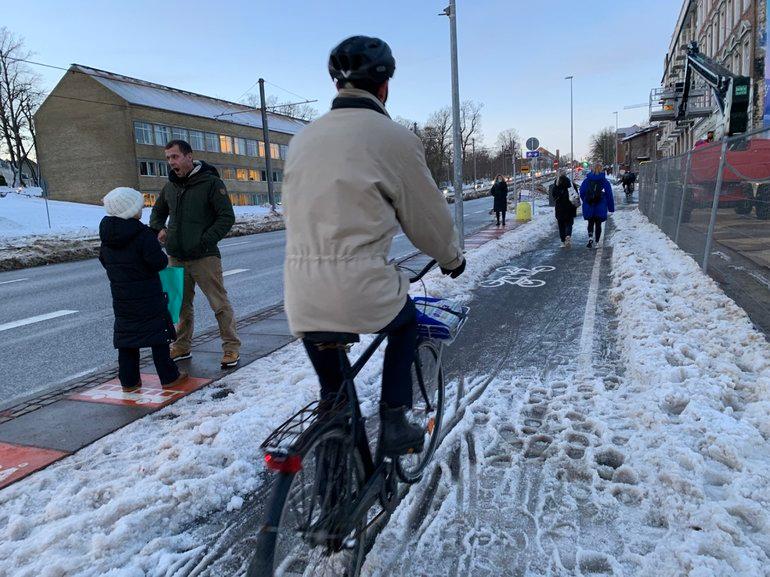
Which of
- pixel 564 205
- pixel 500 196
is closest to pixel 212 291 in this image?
pixel 564 205

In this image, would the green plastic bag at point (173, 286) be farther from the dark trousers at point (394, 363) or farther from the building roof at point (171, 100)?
the building roof at point (171, 100)

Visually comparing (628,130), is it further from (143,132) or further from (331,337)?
(331,337)

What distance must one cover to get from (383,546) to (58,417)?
3.01 m

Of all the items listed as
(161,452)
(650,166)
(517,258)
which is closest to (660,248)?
(517,258)

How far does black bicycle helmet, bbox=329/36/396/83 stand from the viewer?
7.37 ft

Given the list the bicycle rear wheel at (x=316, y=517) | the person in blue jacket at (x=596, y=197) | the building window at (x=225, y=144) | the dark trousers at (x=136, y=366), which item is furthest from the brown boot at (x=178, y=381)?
the building window at (x=225, y=144)

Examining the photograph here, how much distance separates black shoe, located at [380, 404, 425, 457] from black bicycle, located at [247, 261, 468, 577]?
0.22ft

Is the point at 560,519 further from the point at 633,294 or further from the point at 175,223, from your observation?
the point at 633,294

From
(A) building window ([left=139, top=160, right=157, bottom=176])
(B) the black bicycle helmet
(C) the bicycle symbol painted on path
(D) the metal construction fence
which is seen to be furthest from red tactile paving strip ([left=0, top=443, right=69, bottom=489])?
(A) building window ([left=139, top=160, right=157, bottom=176])

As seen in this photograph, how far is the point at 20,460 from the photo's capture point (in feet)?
12.1

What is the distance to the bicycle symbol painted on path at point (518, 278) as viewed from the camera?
9.58 meters

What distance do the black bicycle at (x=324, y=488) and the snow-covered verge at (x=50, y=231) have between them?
51.4ft

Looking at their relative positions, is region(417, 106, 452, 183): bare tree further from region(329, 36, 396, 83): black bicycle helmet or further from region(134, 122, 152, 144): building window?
region(329, 36, 396, 83): black bicycle helmet

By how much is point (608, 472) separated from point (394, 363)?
1640 millimetres
